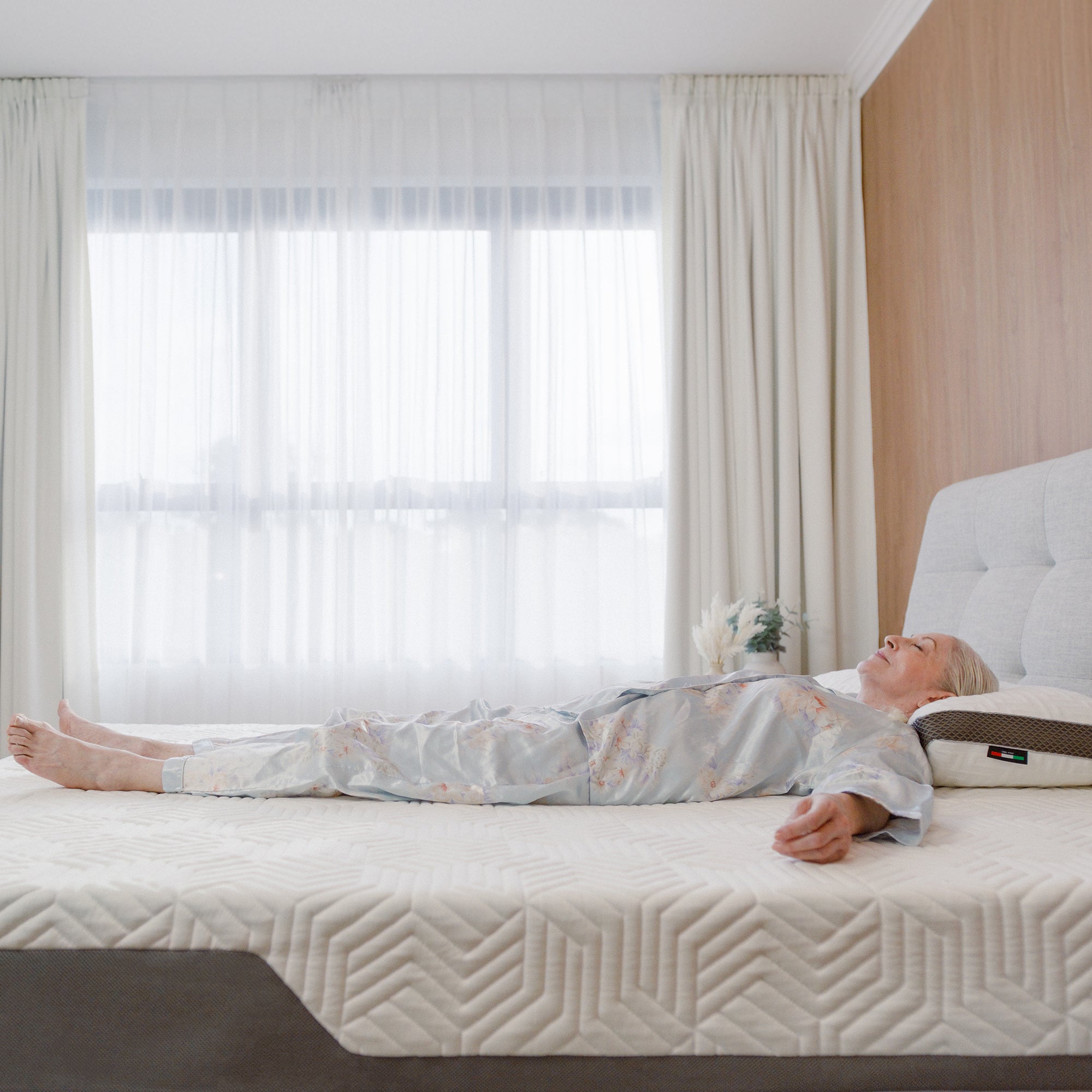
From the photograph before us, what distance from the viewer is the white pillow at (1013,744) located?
4.81 ft

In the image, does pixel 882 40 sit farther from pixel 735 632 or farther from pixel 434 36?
pixel 735 632

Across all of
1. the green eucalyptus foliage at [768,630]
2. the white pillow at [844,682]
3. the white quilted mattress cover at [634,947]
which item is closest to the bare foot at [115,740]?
the white quilted mattress cover at [634,947]

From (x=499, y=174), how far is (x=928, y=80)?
145cm

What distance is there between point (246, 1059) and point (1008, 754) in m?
1.21

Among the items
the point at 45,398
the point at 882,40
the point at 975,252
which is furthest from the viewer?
the point at 45,398

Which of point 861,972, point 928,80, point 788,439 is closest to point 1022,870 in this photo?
point 861,972

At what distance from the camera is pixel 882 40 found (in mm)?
2973

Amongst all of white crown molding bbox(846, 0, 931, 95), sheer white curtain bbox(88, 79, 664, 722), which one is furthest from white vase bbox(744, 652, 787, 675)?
white crown molding bbox(846, 0, 931, 95)

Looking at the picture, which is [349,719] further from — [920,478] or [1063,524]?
[920,478]

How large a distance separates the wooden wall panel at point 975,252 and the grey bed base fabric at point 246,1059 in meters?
1.60

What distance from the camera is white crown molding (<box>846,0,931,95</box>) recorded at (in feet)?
9.20

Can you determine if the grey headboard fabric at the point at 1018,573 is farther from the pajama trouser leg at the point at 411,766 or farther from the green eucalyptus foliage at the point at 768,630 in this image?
the pajama trouser leg at the point at 411,766

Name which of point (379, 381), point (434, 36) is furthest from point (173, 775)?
point (434, 36)

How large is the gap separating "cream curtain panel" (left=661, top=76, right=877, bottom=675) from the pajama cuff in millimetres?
1954
